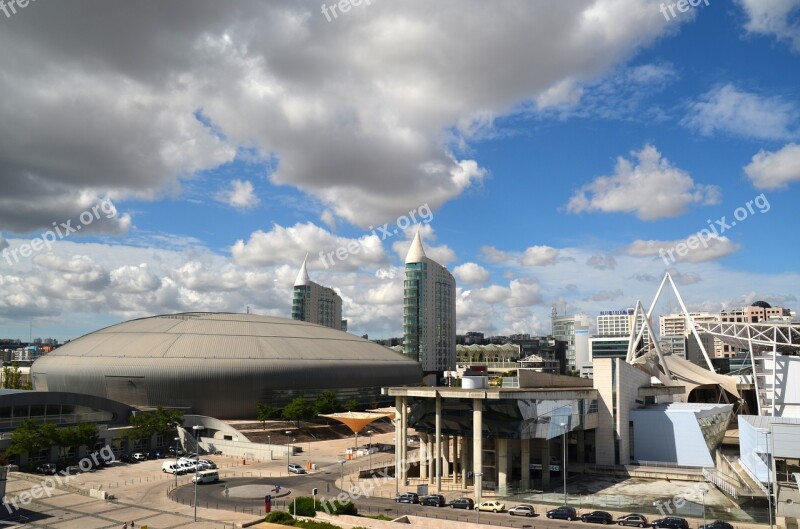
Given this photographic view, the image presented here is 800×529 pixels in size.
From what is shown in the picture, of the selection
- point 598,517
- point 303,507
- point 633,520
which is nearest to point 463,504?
point 598,517

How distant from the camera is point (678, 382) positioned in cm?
13175

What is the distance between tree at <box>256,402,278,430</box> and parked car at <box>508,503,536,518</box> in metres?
68.3

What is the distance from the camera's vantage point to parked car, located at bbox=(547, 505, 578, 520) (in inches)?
2216

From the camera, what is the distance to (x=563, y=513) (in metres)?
56.6

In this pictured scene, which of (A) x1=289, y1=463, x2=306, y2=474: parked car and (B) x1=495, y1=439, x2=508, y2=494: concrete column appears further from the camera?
(A) x1=289, y1=463, x2=306, y2=474: parked car

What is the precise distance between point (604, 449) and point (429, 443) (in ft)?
77.3

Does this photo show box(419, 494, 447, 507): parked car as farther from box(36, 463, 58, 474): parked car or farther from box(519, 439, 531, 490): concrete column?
box(36, 463, 58, 474): parked car

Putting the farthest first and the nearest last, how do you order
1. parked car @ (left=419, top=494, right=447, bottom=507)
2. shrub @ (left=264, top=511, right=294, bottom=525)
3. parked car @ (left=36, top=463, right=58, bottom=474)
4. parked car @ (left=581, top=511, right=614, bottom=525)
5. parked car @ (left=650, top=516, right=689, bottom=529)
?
parked car @ (left=36, top=463, right=58, bottom=474), parked car @ (left=419, top=494, right=447, bottom=507), parked car @ (left=581, top=511, right=614, bottom=525), shrub @ (left=264, top=511, right=294, bottom=525), parked car @ (left=650, top=516, right=689, bottom=529)

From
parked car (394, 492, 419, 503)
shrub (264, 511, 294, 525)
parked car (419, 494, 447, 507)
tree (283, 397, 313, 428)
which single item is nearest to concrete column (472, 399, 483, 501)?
parked car (419, 494, 447, 507)

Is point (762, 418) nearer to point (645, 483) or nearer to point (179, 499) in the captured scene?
point (645, 483)

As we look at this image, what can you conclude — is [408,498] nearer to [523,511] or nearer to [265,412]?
[523,511]

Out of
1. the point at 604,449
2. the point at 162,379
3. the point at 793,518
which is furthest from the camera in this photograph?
the point at 162,379

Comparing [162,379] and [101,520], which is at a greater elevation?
[162,379]

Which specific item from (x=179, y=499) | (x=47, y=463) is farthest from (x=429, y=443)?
(x=47, y=463)
